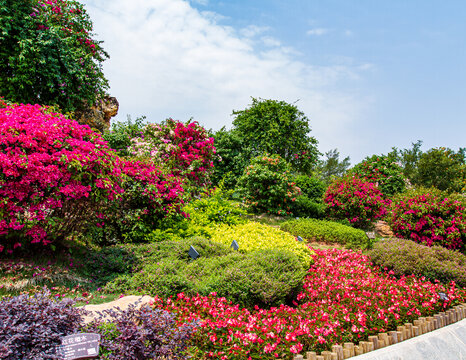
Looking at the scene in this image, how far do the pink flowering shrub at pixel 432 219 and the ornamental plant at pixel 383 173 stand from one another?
13.5 feet

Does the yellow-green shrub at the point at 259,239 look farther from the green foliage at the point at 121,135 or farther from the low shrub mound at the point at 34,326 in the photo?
the green foliage at the point at 121,135

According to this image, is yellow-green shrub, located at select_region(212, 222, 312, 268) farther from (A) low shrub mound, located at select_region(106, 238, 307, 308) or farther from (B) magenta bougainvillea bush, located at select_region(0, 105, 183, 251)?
(B) magenta bougainvillea bush, located at select_region(0, 105, 183, 251)

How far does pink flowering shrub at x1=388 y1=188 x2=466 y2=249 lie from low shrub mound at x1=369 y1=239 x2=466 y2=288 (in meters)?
2.26

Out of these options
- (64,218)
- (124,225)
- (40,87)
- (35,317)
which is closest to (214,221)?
(124,225)

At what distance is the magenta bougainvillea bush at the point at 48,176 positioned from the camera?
421 centimetres

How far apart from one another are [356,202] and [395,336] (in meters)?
7.59

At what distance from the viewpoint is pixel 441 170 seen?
2041cm

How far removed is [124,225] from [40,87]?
5.22 metres

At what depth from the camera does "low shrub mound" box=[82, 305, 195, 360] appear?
2488mm

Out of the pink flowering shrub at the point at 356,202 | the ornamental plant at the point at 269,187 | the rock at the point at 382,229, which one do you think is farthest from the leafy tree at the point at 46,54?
the rock at the point at 382,229

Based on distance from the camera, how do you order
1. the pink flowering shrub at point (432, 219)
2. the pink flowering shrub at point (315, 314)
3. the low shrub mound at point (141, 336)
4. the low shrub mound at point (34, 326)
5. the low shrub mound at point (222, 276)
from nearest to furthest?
the low shrub mound at point (34, 326), the low shrub mound at point (141, 336), the pink flowering shrub at point (315, 314), the low shrub mound at point (222, 276), the pink flowering shrub at point (432, 219)

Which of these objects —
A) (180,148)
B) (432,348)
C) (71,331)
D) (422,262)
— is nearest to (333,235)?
(422,262)

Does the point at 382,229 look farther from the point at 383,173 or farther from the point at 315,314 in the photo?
the point at 315,314

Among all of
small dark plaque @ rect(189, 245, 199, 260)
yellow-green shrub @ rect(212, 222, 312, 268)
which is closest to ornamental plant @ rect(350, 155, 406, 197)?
yellow-green shrub @ rect(212, 222, 312, 268)
